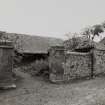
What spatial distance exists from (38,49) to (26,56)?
156cm

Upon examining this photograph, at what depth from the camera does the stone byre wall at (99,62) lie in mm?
9672

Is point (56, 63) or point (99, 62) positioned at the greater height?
point (56, 63)

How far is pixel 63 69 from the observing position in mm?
8766

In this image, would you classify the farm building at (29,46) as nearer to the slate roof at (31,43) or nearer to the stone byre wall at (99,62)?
the slate roof at (31,43)

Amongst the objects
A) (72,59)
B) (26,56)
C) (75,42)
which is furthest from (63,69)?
(75,42)

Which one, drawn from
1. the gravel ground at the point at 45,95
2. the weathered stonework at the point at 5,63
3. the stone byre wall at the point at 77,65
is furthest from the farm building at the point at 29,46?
the weathered stonework at the point at 5,63

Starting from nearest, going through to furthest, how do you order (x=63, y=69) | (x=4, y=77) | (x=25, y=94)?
(x=25, y=94) < (x=4, y=77) < (x=63, y=69)

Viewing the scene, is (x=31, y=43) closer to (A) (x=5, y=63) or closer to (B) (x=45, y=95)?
(A) (x=5, y=63)

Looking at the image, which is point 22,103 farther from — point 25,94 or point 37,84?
point 37,84

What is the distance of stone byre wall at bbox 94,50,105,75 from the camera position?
9672 millimetres

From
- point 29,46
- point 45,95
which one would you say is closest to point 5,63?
point 45,95

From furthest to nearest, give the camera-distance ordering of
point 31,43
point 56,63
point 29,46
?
1. point 31,43
2. point 29,46
3. point 56,63

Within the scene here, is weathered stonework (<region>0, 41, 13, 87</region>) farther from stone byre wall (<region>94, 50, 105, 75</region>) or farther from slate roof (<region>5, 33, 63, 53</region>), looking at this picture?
stone byre wall (<region>94, 50, 105, 75</region>)

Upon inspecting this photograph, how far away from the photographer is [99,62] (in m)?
9.84
